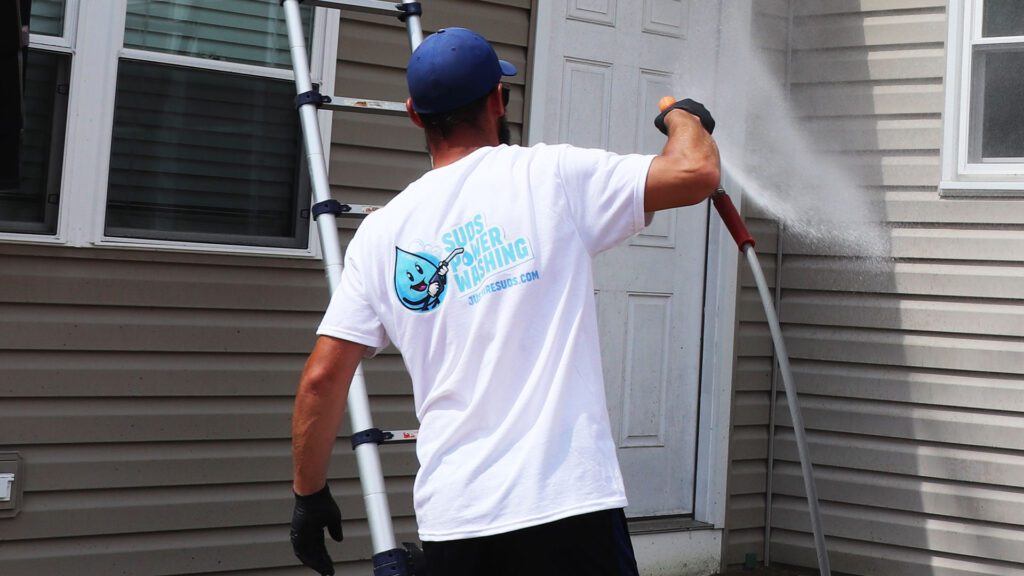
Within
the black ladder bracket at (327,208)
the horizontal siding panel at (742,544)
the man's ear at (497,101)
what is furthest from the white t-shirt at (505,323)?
the horizontal siding panel at (742,544)

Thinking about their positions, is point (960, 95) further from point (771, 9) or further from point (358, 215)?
point (358, 215)

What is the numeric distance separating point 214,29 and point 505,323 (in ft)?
8.95

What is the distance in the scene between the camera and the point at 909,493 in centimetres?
547


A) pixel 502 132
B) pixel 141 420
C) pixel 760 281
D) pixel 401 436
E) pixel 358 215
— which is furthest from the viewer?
pixel 141 420

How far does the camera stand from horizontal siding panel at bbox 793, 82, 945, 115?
18.0 ft

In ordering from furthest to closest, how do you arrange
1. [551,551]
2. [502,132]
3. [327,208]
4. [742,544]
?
1. [742,544]
2. [327,208]
3. [502,132]
4. [551,551]

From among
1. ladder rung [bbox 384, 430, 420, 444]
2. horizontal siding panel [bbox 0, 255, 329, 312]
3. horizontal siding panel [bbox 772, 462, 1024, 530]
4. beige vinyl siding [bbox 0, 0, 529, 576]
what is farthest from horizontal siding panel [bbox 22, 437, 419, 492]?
horizontal siding panel [bbox 772, 462, 1024, 530]

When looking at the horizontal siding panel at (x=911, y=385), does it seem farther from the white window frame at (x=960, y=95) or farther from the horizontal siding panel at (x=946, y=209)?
the white window frame at (x=960, y=95)

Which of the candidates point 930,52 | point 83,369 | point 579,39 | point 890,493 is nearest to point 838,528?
point 890,493

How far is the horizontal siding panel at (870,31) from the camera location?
5.51 meters

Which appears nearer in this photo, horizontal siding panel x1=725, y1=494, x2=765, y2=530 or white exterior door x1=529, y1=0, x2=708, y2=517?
white exterior door x1=529, y1=0, x2=708, y2=517

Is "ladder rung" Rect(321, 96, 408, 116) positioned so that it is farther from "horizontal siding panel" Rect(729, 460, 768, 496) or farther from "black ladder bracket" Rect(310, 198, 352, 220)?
"horizontal siding panel" Rect(729, 460, 768, 496)

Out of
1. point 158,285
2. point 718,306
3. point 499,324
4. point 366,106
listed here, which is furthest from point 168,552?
point 718,306

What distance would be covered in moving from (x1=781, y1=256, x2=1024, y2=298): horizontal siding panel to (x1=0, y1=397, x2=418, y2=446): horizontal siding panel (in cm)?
286
